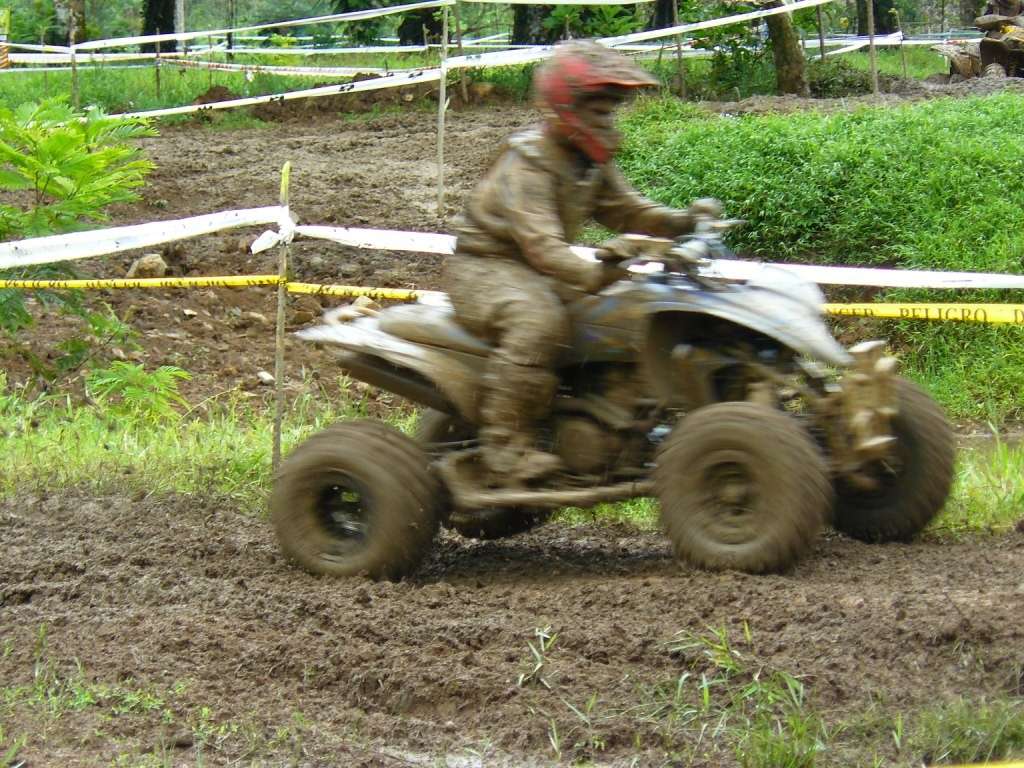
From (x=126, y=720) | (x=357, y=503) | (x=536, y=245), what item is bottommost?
(x=126, y=720)

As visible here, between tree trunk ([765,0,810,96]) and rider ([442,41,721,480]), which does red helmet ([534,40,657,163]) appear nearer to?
rider ([442,41,721,480])

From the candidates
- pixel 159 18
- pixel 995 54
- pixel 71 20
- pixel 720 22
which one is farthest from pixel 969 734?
pixel 159 18

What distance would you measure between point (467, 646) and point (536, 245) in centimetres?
140

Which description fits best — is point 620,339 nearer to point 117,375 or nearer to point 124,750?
point 124,750

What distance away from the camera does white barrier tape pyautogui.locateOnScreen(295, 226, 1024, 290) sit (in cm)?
548

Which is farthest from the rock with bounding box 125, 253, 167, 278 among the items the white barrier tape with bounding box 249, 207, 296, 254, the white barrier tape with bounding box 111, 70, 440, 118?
the white barrier tape with bounding box 249, 207, 296, 254

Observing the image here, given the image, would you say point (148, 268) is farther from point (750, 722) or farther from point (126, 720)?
point (750, 722)

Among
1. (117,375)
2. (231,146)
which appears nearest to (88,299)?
(117,375)

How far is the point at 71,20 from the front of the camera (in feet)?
59.6

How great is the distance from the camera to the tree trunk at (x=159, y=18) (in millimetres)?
24766

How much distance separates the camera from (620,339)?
5.15 metres

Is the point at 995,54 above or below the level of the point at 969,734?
above

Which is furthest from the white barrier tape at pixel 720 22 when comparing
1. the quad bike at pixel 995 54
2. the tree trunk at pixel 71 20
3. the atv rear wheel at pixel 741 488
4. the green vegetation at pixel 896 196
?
the atv rear wheel at pixel 741 488

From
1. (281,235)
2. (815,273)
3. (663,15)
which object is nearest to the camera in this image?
(815,273)
